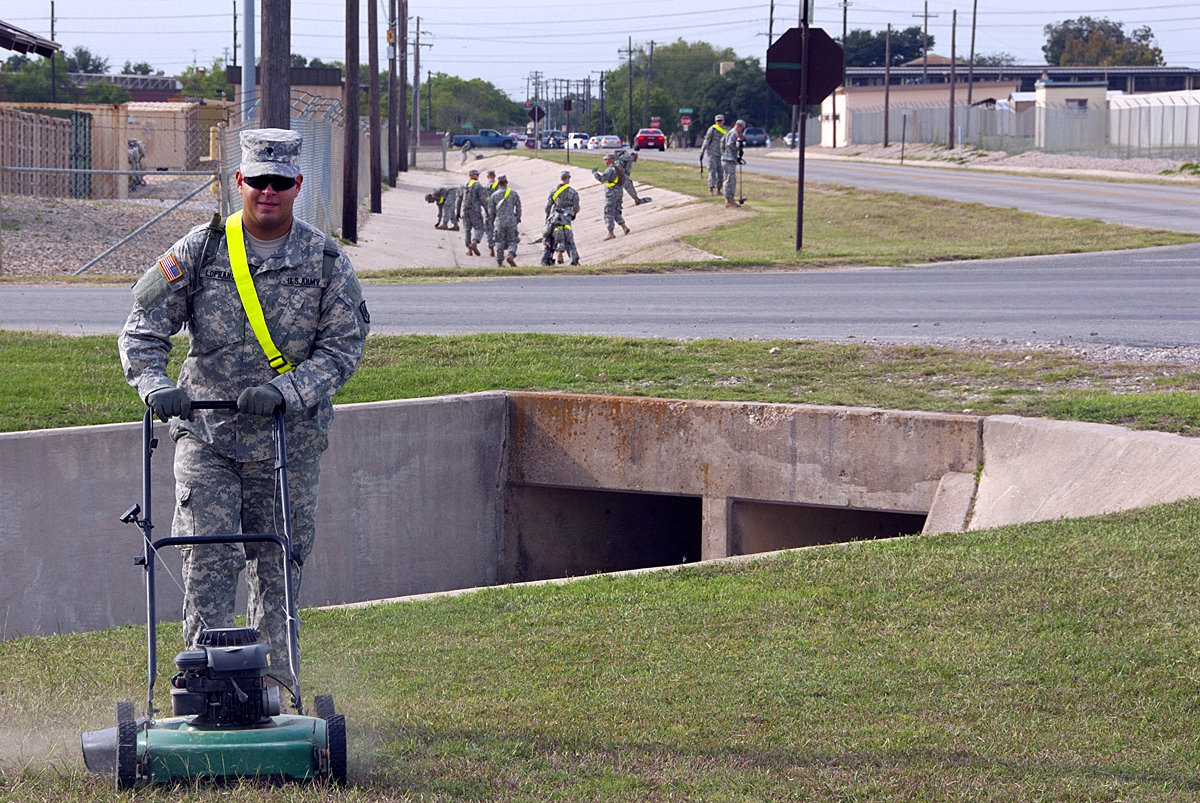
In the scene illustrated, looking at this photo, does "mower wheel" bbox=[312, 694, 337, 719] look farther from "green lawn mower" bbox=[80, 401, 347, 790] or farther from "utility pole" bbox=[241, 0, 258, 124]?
"utility pole" bbox=[241, 0, 258, 124]

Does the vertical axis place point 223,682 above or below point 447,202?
below

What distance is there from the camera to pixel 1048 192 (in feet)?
117

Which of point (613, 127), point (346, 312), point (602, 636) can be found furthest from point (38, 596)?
point (613, 127)

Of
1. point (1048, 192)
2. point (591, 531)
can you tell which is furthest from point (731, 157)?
point (591, 531)

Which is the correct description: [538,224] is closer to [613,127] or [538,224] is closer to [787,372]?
[787,372]

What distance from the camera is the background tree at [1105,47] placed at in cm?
12788

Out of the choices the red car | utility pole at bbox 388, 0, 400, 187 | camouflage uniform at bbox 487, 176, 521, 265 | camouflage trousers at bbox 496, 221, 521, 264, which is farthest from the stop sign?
the red car

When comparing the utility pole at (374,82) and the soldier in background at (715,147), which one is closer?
the soldier in background at (715,147)

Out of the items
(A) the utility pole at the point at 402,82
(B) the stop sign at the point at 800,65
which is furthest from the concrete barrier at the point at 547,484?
(A) the utility pole at the point at 402,82

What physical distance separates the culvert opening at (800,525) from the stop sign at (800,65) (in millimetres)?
10121

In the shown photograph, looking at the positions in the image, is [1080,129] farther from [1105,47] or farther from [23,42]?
[1105,47]

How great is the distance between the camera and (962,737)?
474cm

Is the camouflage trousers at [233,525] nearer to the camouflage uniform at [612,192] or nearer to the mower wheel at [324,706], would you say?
the mower wheel at [324,706]

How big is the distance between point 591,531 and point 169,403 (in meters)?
7.72
